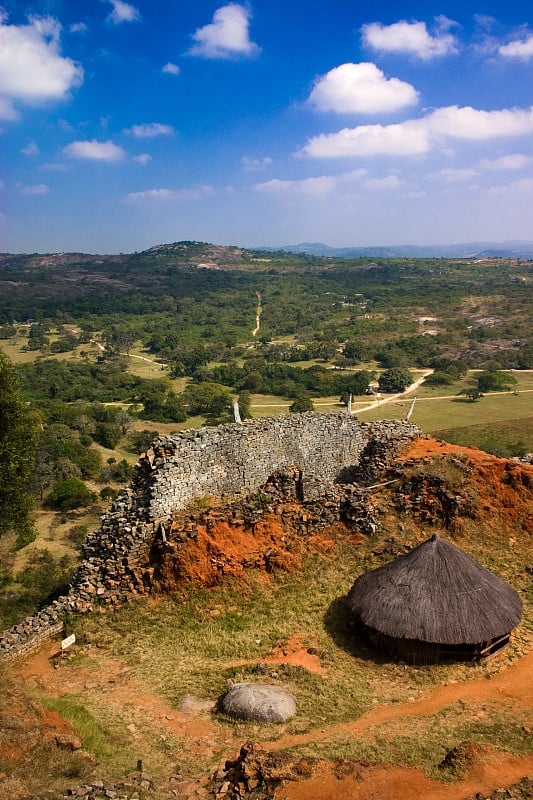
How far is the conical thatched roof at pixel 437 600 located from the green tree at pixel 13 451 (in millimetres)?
9829

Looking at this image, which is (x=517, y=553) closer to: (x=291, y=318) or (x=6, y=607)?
(x=6, y=607)

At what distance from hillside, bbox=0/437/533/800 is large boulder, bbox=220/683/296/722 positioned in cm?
23

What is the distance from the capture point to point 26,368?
70.6 metres

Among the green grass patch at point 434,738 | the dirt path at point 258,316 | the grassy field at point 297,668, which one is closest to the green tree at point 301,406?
the grassy field at point 297,668

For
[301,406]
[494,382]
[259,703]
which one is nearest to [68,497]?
[259,703]

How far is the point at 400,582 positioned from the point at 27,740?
301 inches

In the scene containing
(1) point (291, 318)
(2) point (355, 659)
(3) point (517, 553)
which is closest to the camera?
(2) point (355, 659)

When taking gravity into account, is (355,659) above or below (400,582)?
below

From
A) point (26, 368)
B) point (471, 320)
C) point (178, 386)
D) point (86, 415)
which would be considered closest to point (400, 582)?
point (86, 415)

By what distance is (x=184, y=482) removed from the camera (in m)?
13.6

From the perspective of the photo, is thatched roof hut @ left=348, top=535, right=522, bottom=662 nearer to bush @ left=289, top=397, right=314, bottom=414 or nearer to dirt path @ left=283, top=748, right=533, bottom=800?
dirt path @ left=283, top=748, right=533, bottom=800

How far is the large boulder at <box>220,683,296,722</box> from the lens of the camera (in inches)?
373

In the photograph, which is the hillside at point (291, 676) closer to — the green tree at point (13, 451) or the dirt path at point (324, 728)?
the dirt path at point (324, 728)

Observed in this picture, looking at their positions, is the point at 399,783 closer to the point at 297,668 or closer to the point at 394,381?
the point at 297,668
